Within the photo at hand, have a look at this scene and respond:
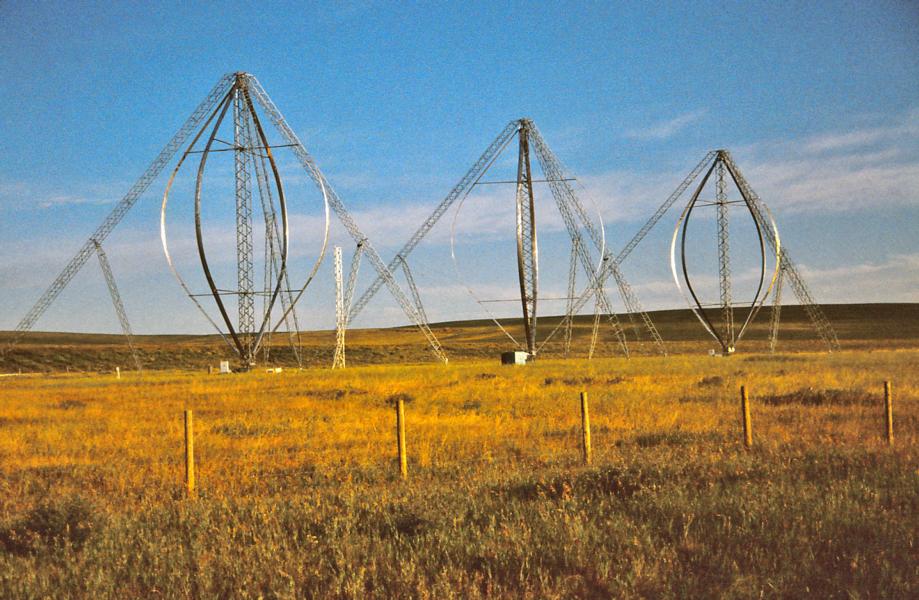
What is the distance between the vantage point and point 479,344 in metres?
116

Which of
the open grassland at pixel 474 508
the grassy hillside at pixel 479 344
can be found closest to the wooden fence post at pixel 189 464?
the open grassland at pixel 474 508

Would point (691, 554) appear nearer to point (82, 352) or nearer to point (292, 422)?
point (292, 422)

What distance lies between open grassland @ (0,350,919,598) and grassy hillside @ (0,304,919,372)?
4640 cm

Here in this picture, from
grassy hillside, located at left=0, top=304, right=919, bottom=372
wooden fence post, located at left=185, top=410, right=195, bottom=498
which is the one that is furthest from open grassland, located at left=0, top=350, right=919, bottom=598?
grassy hillside, located at left=0, top=304, right=919, bottom=372

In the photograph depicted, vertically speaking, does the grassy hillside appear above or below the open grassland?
above

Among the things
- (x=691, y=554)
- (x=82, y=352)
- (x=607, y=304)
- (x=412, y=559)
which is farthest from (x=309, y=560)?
(x=82, y=352)

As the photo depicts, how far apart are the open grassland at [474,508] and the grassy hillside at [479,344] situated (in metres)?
46.4

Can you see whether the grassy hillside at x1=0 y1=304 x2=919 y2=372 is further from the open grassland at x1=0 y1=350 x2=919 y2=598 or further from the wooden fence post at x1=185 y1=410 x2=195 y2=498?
the wooden fence post at x1=185 y1=410 x2=195 y2=498

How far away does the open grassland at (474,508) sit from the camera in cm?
825

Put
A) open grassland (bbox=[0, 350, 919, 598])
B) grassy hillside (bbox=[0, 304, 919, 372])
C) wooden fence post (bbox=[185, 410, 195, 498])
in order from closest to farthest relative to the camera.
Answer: open grassland (bbox=[0, 350, 919, 598]) < wooden fence post (bbox=[185, 410, 195, 498]) < grassy hillside (bbox=[0, 304, 919, 372])

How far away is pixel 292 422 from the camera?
23.0m

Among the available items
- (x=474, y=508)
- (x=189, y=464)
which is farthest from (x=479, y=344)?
(x=474, y=508)

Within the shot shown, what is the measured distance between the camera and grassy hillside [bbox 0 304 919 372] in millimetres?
84156

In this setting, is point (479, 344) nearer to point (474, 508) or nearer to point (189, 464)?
point (189, 464)
